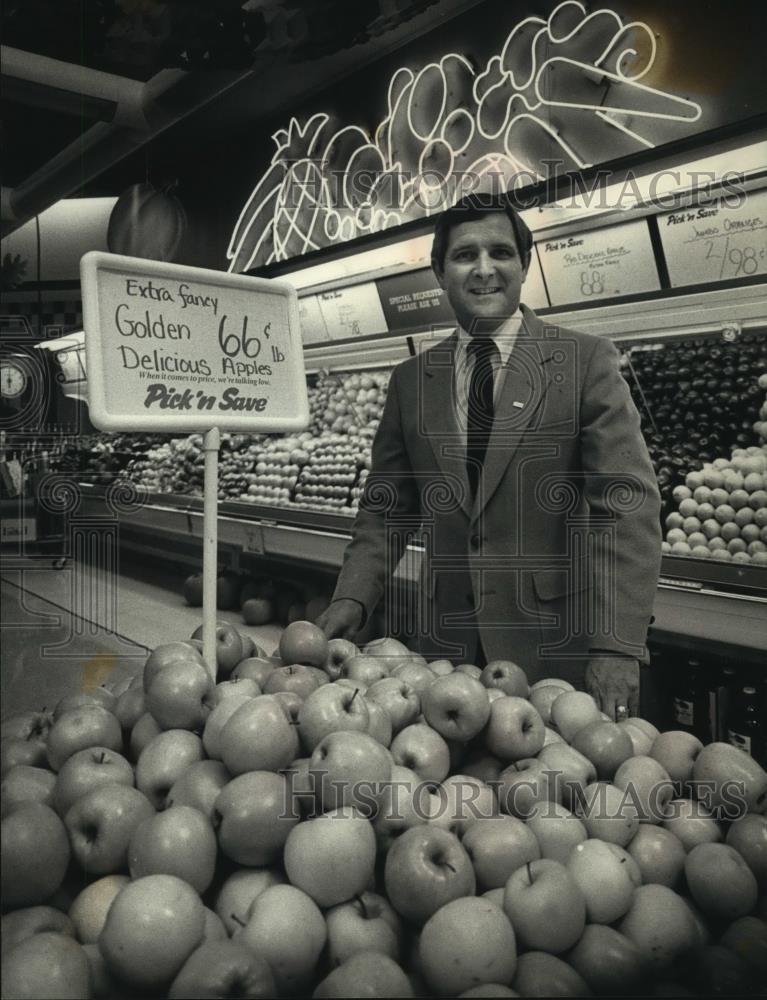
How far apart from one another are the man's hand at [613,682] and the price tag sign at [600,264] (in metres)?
2.23

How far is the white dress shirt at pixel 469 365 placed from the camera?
226 cm

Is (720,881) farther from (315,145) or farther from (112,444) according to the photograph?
(112,444)

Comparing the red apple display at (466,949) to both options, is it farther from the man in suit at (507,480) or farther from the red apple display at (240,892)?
the man in suit at (507,480)

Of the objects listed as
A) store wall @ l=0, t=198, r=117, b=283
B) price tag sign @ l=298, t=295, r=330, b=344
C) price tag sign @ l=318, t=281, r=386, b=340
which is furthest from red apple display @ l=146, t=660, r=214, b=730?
store wall @ l=0, t=198, r=117, b=283

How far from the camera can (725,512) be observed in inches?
107

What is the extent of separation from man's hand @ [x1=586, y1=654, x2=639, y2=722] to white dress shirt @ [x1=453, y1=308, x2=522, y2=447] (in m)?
0.77

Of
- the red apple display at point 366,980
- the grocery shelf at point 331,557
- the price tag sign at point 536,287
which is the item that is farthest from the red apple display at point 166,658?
the price tag sign at point 536,287

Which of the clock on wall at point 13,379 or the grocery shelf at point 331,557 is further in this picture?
the clock on wall at point 13,379

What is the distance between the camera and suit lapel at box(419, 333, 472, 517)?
2.24m

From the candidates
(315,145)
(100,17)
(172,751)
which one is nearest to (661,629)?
(172,751)

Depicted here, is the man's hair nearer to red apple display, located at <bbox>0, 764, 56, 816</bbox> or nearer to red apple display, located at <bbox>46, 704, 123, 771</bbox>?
red apple display, located at <bbox>46, 704, 123, 771</bbox>

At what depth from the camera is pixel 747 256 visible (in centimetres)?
312

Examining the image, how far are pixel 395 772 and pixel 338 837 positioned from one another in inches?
7.1

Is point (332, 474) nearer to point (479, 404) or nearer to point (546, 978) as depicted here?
point (479, 404)
